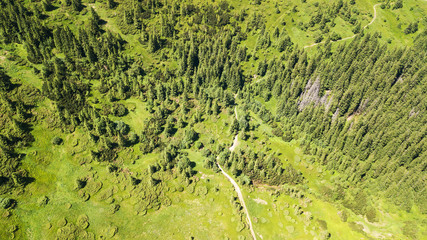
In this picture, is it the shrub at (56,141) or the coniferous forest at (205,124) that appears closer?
the coniferous forest at (205,124)

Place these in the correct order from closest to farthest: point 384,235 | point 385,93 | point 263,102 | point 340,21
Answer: point 384,235 → point 385,93 → point 263,102 → point 340,21

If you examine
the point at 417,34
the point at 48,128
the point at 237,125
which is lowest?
the point at 237,125

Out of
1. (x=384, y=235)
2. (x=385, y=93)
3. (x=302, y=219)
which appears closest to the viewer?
(x=384, y=235)

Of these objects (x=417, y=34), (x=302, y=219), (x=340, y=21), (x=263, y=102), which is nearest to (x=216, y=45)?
(x=263, y=102)

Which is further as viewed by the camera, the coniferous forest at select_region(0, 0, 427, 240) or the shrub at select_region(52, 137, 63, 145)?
the shrub at select_region(52, 137, 63, 145)

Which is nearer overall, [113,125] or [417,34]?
[113,125]

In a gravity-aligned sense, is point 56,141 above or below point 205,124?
above

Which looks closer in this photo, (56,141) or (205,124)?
(56,141)

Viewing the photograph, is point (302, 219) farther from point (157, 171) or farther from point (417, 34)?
point (417, 34)
